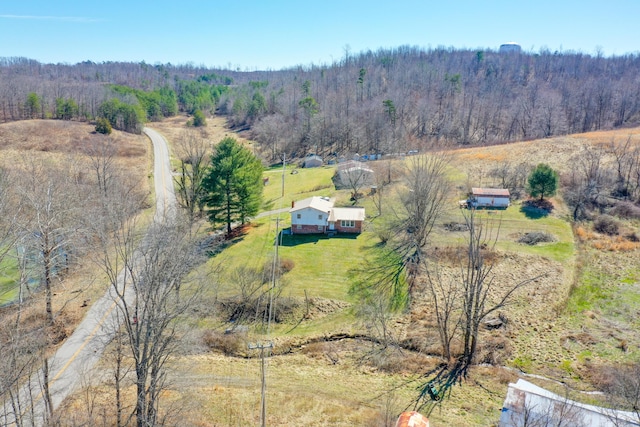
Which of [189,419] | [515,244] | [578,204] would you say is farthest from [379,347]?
[578,204]

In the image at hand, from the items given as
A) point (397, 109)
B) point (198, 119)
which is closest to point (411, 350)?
point (397, 109)

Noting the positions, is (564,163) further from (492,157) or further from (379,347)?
(379,347)

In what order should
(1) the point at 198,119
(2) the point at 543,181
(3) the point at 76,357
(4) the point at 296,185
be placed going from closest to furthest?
(3) the point at 76,357, (2) the point at 543,181, (4) the point at 296,185, (1) the point at 198,119

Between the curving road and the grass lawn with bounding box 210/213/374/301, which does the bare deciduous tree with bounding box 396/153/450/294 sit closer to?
the grass lawn with bounding box 210/213/374/301

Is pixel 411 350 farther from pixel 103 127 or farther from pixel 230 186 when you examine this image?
pixel 103 127

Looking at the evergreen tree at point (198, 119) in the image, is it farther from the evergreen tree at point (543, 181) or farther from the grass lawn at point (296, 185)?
the evergreen tree at point (543, 181)
